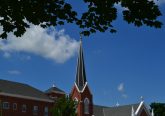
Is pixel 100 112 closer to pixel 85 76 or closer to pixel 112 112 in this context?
pixel 112 112

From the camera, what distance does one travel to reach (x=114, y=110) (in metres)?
94.7

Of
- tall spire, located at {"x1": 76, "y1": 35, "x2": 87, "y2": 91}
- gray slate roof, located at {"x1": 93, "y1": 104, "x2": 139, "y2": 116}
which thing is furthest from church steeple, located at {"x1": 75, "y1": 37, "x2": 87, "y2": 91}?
gray slate roof, located at {"x1": 93, "y1": 104, "x2": 139, "y2": 116}

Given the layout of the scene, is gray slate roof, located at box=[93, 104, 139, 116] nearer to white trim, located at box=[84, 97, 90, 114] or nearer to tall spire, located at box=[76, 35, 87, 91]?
white trim, located at box=[84, 97, 90, 114]

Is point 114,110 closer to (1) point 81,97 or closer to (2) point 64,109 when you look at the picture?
(1) point 81,97

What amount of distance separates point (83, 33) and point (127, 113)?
8002 cm

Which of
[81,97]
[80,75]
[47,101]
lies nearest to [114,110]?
[81,97]

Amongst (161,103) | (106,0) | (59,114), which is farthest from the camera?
(161,103)

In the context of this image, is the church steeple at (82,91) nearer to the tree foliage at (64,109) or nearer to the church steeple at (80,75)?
the church steeple at (80,75)

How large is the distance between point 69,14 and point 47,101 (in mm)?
75301

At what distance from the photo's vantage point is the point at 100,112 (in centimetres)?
9675

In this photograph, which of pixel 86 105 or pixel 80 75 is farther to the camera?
pixel 86 105

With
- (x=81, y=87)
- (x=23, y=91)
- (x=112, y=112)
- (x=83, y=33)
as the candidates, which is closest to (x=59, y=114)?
(x=23, y=91)

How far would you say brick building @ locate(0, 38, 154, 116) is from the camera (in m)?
78.8

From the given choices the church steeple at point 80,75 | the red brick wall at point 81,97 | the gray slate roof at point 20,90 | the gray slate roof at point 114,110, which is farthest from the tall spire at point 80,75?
the gray slate roof at point 114,110
